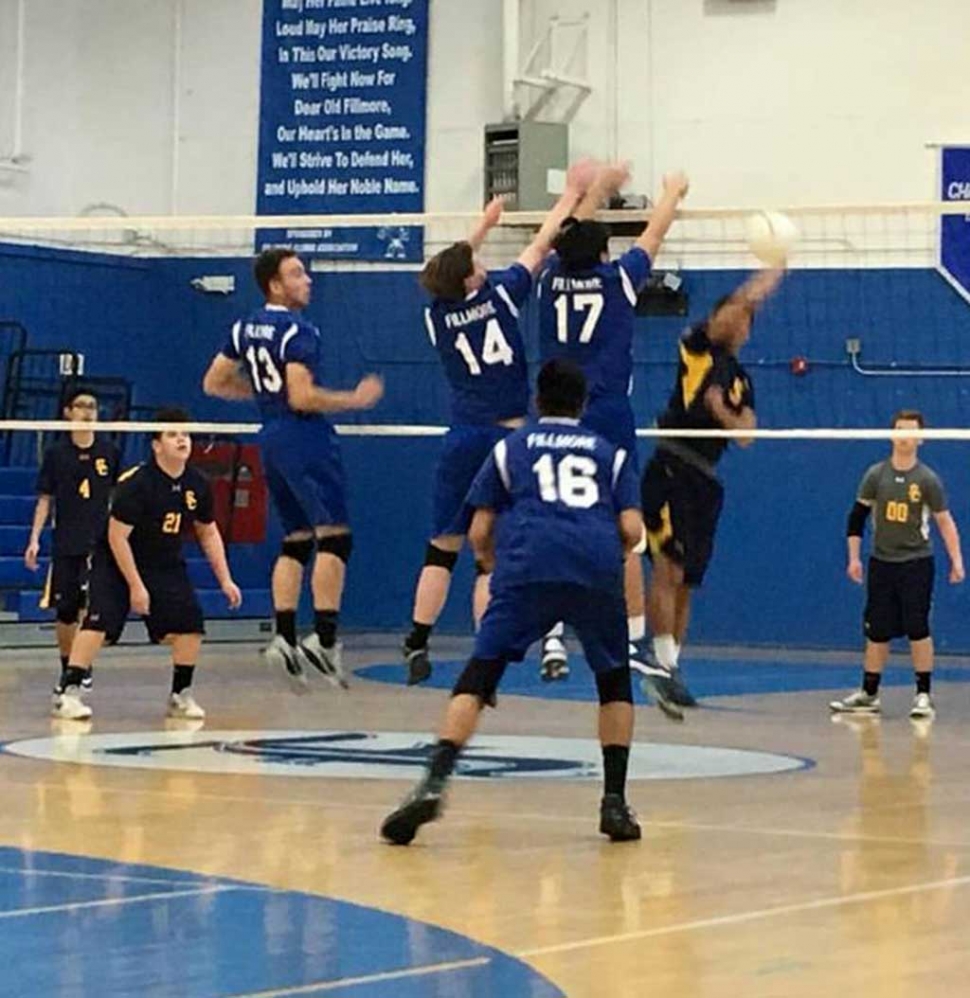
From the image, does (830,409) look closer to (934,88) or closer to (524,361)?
(934,88)

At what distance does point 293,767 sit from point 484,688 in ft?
10.4

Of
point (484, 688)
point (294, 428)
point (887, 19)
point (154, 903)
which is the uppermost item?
point (887, 19)

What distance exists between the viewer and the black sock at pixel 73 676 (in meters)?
15.7

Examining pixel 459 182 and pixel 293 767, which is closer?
pixel 293 767

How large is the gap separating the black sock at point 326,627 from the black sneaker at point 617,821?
105 inches

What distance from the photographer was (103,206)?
85.7ft

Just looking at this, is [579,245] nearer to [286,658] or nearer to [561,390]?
[561,390]

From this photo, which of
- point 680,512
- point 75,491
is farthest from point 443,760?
point 75,491

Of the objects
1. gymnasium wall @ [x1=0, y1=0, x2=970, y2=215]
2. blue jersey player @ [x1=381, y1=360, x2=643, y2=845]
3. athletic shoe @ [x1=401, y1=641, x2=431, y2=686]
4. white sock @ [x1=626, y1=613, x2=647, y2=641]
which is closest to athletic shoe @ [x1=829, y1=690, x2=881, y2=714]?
white sock @ [x1=626, y1=613, x2=647, y2=641]

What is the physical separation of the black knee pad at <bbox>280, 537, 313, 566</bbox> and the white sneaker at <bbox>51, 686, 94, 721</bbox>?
352 cm

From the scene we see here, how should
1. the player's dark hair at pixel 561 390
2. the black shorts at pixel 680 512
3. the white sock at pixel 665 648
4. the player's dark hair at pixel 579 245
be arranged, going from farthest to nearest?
the black shorts at pixel 680 512
the white sock at pixel 665 648
the player's dark hair at pixel 579 245
the player's dark hair at pixel 561 390

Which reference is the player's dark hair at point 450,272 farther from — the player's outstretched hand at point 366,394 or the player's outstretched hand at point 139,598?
the player's outstretched hand at point 139,598

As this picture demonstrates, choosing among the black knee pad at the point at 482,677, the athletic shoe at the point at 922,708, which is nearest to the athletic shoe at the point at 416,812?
the black knee pad at the point at 482,677

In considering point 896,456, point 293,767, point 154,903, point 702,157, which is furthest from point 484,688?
point 702,157
